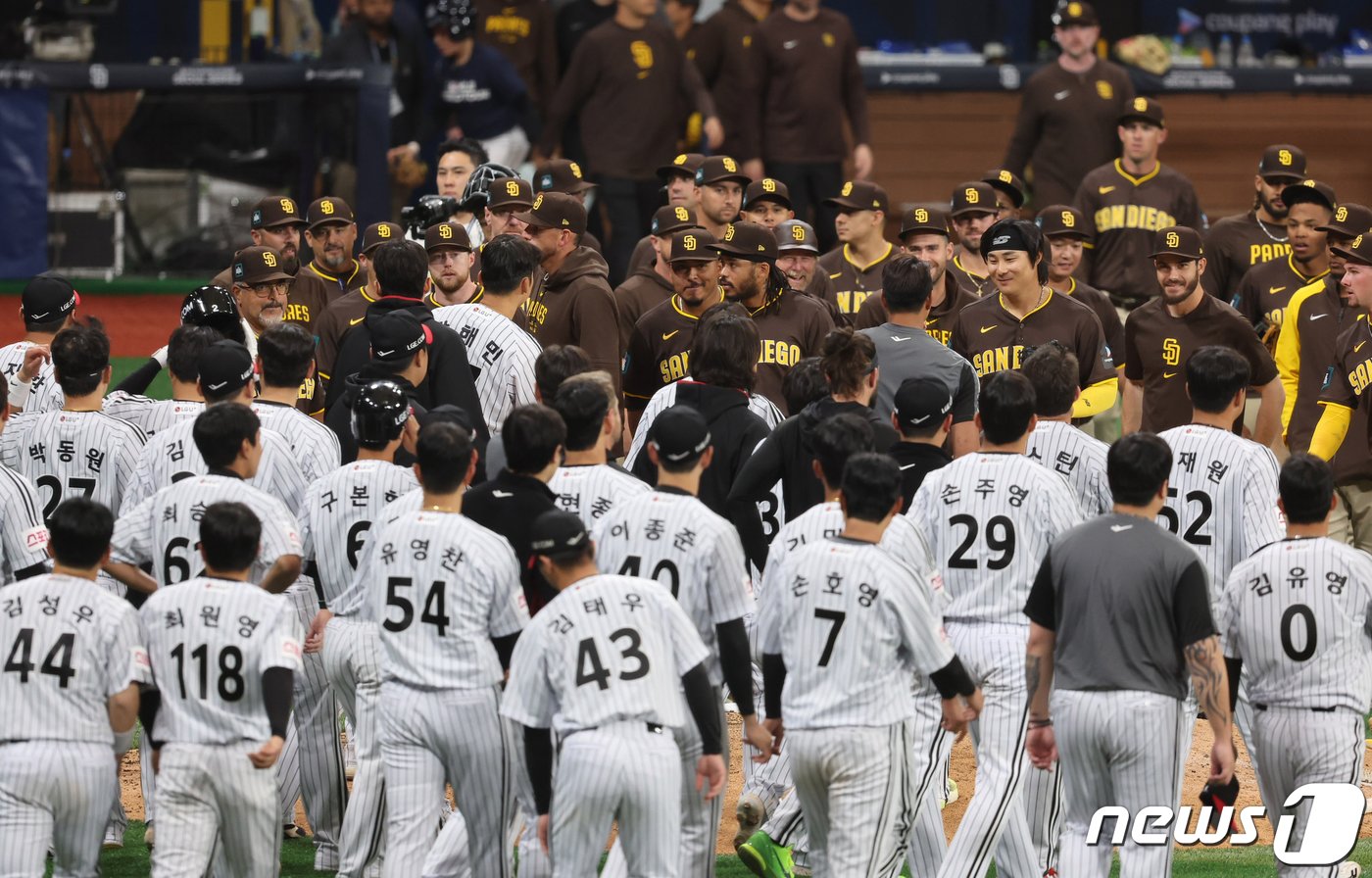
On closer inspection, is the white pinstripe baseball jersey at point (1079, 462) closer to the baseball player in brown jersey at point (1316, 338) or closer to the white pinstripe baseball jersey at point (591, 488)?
the white pinstripe baseball jersey at point (591, 488)

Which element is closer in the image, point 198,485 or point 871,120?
point 198,485

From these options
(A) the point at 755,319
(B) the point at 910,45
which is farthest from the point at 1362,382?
(B) the point at 910,45

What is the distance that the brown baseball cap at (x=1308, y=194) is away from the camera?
10039mm

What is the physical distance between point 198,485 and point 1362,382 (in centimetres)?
480

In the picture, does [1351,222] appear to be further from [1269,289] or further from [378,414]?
[378,414]

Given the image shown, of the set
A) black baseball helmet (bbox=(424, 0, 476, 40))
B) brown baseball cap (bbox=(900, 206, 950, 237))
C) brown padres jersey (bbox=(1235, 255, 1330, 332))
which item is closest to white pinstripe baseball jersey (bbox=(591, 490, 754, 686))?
brown baseball cap (bbox=(900, 206, 950, 237))

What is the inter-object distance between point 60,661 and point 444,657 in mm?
1037

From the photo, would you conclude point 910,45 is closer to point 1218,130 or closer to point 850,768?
point 1218,130

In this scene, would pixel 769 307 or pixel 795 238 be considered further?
pixel 795 238

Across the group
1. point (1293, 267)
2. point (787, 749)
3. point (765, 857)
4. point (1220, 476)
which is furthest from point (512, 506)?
point (1293, 267)

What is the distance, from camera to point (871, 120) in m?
16.2

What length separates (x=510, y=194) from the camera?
373 inches

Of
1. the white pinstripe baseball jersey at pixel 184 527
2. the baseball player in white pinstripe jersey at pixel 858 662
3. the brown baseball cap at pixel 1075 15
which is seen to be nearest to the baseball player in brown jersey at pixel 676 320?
the white pinstripe baseball jersey at pixel 184 527

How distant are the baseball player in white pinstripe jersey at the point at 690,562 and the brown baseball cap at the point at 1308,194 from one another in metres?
5.22
